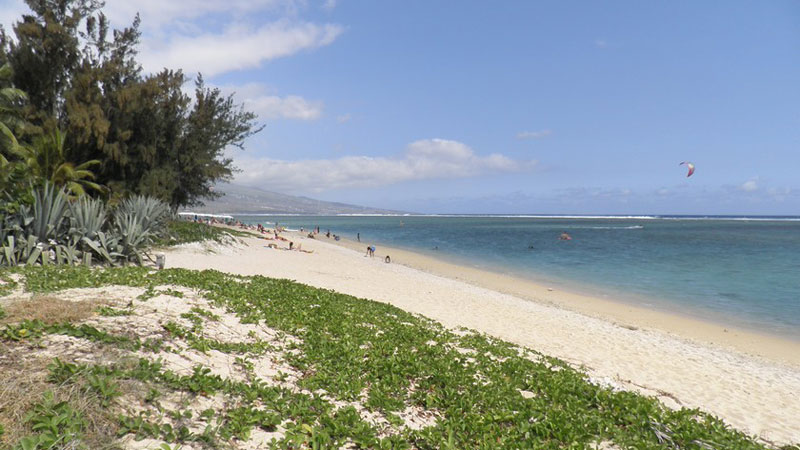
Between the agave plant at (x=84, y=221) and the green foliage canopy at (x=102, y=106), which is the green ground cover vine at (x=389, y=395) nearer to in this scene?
the agave plant at (x=84, y=221)

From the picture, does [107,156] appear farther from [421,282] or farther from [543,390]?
[543,390]

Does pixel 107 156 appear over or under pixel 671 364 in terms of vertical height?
over

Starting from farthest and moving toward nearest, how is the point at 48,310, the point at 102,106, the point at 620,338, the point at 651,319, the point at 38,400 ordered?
the point at 102,106
the point at 651,319
the point at 620,338
the point at 48,310
the point at 38,400

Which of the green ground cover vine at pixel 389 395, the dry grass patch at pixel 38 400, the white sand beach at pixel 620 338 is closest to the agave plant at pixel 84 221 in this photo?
the green ground cover vine at pixel 389 395

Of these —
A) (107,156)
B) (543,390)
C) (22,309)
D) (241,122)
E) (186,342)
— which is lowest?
(543,390)

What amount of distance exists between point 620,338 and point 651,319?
5.63m

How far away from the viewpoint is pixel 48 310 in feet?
16.9

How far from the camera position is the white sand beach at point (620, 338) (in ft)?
25.4

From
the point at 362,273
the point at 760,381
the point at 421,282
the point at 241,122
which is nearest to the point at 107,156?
the point at 241,122

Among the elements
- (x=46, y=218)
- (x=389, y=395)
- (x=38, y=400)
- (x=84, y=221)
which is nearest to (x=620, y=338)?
(x=389, y=395)

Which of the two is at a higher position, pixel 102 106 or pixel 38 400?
pixel 102 106

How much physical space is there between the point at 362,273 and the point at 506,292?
764cm

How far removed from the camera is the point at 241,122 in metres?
31.0

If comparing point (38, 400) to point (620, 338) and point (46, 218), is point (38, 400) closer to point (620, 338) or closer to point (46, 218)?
point (46, 218)
